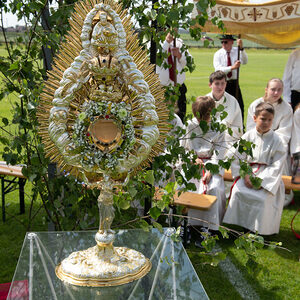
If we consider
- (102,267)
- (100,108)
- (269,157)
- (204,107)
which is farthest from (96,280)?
(269,157)

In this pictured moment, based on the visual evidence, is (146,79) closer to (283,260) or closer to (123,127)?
(123,127)

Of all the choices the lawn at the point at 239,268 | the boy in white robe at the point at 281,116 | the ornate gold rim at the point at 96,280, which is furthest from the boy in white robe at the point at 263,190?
the ornate gold rim at the point at 96,280

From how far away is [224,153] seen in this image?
4.79 metres

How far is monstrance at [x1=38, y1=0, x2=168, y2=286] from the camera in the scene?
194 cm

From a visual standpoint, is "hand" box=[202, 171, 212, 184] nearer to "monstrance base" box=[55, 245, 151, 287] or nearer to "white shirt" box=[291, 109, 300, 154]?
"white shirt" box=[291, 109, 300, 154]

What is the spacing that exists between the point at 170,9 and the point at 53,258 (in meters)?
1.43

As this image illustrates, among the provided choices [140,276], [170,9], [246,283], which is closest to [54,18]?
[170,9]

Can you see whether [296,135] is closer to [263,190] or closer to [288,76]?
[263,190]

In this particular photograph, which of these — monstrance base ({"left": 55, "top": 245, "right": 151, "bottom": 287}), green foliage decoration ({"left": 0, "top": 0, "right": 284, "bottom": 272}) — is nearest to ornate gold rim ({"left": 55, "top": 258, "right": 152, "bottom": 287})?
monstrance base ({"left": 55, "top": 245, "right": 151, "bottom": 287})

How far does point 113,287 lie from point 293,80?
5682 millimetres

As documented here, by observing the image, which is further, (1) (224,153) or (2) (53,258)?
(1) (224,153)

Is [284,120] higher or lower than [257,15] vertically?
lower

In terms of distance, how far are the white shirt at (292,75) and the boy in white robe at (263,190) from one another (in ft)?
8.72

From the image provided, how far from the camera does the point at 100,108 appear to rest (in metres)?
1.93
